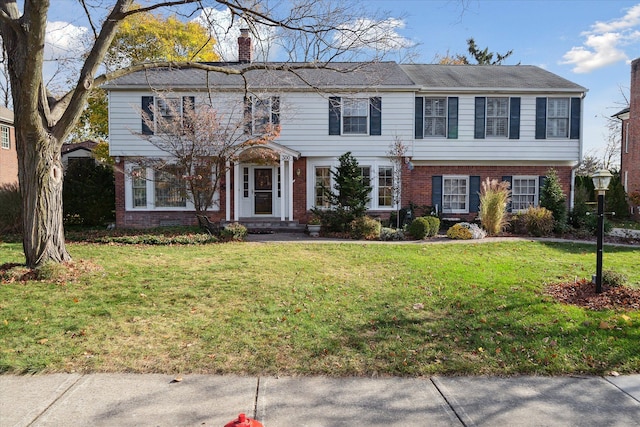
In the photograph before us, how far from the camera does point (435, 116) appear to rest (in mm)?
17500

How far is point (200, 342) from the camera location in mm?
4977

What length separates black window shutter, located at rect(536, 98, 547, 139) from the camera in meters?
17.5

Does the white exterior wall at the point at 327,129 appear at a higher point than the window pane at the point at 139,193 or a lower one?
higher

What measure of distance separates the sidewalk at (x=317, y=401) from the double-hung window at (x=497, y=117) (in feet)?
47.9

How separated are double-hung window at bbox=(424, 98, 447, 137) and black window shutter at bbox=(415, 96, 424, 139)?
0.16 m

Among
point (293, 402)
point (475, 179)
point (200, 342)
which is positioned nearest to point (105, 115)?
point (475, 179)

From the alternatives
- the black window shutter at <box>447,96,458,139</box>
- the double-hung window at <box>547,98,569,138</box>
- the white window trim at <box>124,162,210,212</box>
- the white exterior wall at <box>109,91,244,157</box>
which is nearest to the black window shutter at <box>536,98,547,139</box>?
the double-hung window at <box>547,98,569,138</box>

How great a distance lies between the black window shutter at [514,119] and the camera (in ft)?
57.2

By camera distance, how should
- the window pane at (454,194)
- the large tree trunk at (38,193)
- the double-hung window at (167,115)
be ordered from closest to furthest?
the large tree trunk at (38,193), the double-hung window at (167,115), the window pane at (454,194)

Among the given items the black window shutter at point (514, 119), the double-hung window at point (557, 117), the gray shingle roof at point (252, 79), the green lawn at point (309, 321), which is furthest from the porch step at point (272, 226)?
the double-hung window at point (557, 117)

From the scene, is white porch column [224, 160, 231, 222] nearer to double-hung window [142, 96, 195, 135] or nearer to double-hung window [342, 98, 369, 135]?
double-hung window [142, 96, 195, 135]

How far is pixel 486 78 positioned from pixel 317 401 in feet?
57.2

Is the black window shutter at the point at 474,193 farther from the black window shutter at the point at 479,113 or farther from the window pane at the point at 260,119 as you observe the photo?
the window pane at the point at 260,119

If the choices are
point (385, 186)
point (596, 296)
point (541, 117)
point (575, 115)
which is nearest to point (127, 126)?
point (385, 186)
